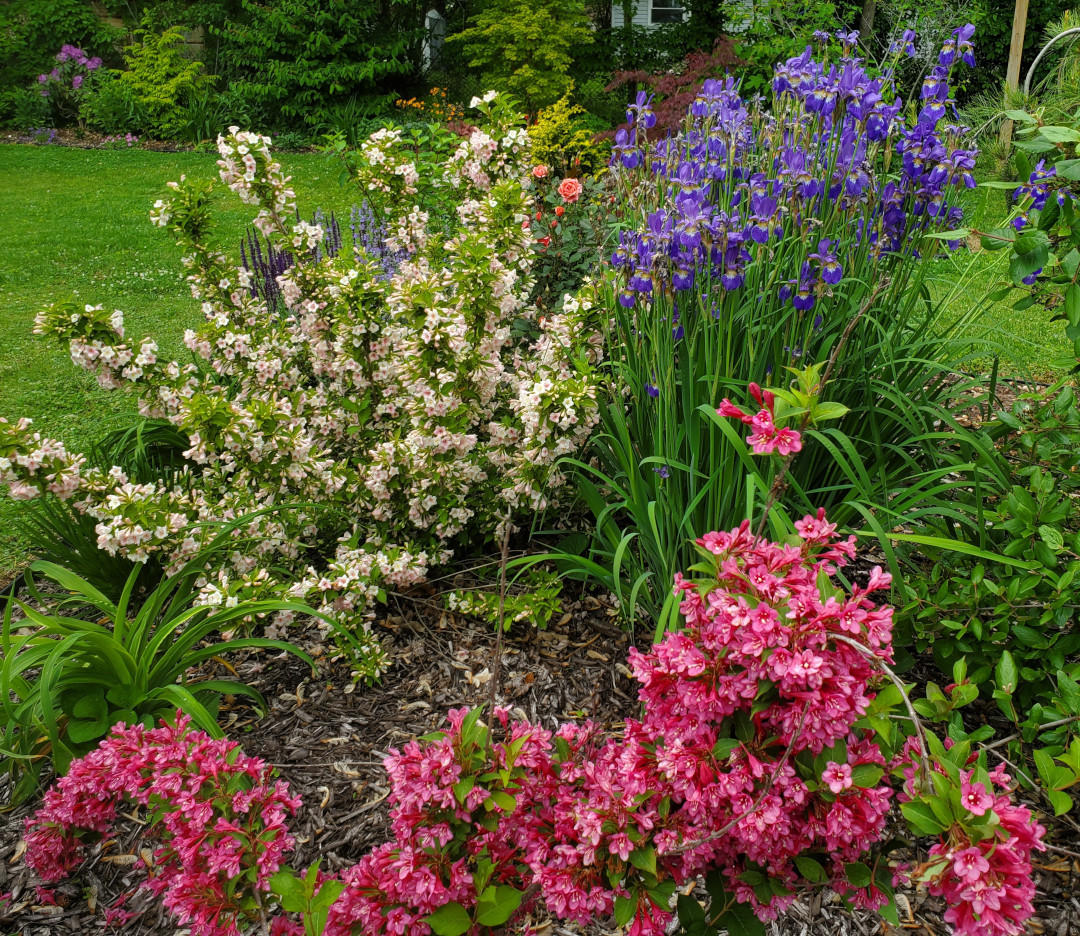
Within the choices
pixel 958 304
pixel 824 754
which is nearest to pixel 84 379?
pixel 824 754

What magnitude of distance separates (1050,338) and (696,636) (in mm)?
4843

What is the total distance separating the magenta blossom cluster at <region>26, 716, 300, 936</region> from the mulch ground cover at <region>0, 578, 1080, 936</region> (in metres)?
0.18

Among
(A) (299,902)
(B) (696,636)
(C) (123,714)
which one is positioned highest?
(B) (696,636)

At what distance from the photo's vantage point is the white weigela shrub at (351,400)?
7.86 feet

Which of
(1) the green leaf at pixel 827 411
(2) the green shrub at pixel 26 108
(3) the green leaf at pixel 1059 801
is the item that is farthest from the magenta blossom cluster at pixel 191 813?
(2) the green shrub at pixel 26 108

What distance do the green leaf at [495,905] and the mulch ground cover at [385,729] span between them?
1.81 ft

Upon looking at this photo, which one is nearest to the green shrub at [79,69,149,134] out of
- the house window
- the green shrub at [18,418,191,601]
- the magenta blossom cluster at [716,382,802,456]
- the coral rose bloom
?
the house window

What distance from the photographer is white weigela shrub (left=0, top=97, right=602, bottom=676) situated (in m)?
2.40

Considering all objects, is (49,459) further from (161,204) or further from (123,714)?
(161,204)

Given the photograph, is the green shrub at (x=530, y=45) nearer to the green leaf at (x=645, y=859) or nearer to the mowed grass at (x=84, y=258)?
the mowed grass at (x=84, y=258)

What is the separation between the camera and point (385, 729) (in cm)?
228

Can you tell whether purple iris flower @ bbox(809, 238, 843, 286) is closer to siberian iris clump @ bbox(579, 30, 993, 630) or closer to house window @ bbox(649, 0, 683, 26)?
siberian iris clump @ bbox(579, 30, 993, 630)

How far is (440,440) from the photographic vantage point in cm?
250

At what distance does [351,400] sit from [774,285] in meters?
1.44
